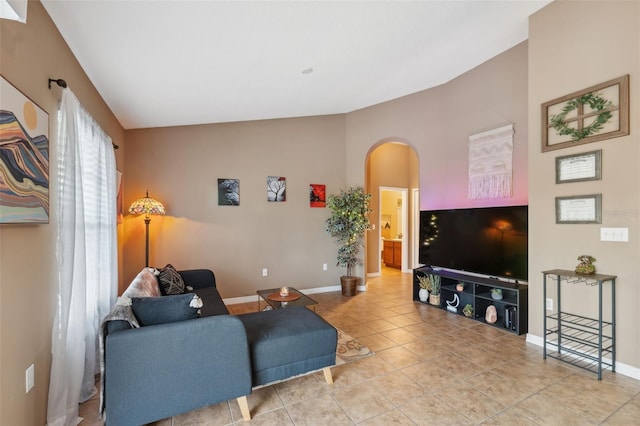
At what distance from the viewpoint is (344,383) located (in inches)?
91.4

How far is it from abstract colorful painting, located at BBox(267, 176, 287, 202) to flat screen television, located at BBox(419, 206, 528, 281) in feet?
7.30

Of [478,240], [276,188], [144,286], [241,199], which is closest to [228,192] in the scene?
[241,199]

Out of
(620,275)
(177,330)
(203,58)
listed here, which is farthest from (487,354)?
(203,58)

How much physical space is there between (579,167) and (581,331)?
1478mm

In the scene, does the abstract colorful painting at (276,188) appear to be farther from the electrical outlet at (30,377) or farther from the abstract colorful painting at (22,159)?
the electrical outlet at (30,377)

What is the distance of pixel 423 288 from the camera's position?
4.45 metres

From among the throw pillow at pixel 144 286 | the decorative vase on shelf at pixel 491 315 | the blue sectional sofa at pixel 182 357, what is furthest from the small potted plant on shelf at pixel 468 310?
the throw pillow at pixel 144 286

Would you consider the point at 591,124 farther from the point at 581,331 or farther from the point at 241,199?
the point at 241,199

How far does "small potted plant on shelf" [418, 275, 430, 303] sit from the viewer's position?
14.4ft

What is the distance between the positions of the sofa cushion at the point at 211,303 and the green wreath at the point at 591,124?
11.7 feet

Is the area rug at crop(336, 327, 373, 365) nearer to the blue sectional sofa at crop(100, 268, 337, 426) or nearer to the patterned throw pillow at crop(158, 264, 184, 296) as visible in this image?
the blue sectional sofa at crop(100, 268, 337, 426)

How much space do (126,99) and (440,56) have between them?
357cm

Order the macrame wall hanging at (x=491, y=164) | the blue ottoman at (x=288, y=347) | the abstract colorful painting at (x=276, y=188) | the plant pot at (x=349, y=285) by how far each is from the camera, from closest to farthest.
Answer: the blue ottoman at (x=288, y=347) < the macrame wall hanging at (x=491, y=164) < the abstract colorful painting at (x=276, y=188) < the plant pot at (x=349, y=285)

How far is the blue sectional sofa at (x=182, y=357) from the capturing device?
167cm
